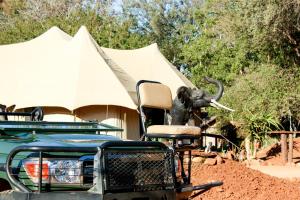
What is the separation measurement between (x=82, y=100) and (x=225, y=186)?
9430 millimetres

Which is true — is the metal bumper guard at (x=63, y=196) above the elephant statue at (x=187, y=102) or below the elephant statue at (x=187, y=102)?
below

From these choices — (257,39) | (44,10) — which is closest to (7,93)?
(257,39)

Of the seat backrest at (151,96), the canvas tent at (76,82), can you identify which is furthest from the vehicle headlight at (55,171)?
the canvas tent at (76,82)

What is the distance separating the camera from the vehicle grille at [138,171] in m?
4.60

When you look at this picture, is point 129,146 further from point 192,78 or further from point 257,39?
point 192,78

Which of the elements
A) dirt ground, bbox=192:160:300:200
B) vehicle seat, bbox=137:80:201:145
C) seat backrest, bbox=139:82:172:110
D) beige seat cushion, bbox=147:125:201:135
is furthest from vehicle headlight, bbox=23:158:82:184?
dirt ground, bbox=192:160:300:200

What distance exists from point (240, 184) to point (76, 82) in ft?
32.4

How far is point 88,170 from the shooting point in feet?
15.3

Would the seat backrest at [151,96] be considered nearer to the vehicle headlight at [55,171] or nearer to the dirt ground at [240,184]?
the vehicle headlight at [55,171]

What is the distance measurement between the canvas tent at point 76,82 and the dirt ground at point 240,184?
817 centimetres

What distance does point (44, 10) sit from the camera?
43594mm

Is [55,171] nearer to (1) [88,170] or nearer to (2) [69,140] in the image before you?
(1) [88,170]

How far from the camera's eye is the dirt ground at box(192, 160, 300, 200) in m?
9.67

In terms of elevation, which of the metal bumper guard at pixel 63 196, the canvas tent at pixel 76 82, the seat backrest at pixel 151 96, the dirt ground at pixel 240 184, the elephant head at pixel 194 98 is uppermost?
the canvas tent at pixel 76 82
